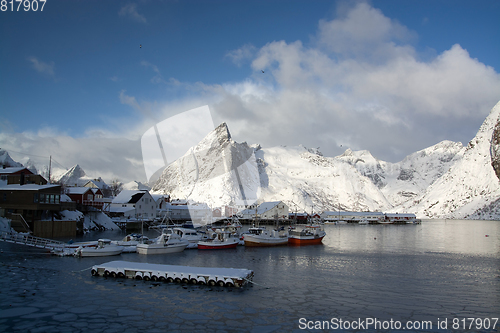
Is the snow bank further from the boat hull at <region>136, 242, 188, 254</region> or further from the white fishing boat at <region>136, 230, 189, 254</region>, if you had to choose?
the white fishing boat at <region>136, 230, 189, 254</region>

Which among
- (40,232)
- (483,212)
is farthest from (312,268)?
(483,212)

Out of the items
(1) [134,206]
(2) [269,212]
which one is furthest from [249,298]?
(2) [269,212]

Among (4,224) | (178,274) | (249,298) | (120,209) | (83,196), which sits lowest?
(249,298)

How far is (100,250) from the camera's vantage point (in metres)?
36.3

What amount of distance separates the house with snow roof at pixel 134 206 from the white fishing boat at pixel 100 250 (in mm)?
59450

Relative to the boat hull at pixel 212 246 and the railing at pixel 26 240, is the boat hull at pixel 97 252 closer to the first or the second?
the railing at pixel 26 240

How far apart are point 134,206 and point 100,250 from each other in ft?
212

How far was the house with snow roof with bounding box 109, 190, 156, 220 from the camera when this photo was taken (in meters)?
95.5

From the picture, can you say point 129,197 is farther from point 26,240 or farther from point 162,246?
point 162,246

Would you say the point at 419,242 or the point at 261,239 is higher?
the point at 261,239

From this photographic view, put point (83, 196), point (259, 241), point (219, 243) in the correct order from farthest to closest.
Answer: point (83, 196) < point (259, 241) < point (219, 243)

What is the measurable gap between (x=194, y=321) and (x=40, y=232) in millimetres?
45431

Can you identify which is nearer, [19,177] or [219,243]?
[219,243]

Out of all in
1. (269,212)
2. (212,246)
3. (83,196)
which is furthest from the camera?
(269,212)
